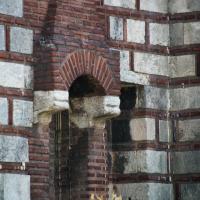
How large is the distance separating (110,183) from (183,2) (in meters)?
2.84

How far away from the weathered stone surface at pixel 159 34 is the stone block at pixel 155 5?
8.5 inches

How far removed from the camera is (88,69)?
56.3ft

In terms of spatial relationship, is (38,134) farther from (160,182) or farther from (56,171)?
(160,182)

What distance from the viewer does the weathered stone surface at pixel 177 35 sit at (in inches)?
738

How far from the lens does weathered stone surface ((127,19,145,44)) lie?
59.7 feet

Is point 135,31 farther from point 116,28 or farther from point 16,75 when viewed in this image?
point 16,75

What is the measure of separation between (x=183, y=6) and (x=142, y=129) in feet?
6.35

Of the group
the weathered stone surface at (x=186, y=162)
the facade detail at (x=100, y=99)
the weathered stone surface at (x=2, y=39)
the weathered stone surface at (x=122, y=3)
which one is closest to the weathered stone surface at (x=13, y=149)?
the facade detail at (x=100, y=99)

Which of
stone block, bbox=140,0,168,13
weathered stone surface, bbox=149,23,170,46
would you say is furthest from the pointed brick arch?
stone block, bbox=140,0,168,13

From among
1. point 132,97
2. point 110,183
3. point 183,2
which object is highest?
point 183,2

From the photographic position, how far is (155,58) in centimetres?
1853

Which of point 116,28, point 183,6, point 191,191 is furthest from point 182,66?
point 191,191

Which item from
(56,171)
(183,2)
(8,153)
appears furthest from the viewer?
(183,2)

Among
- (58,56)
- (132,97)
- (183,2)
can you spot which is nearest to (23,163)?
(58,56)
